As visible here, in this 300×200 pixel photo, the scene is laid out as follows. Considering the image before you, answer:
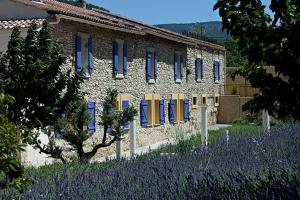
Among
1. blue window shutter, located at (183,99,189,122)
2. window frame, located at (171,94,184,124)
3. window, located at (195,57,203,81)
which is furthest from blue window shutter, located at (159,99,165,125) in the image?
window, located at (195,57,203,81)

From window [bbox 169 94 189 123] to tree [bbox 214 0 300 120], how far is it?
18526mm

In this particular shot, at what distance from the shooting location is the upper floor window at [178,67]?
23672mm

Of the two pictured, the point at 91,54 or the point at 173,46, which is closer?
the point at 91,54


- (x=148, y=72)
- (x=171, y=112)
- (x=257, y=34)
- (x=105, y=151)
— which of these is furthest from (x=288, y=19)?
(x=171, y=112)

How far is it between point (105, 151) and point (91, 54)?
3.15m

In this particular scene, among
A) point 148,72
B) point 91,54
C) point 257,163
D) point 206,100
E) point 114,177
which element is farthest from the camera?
point 206,100

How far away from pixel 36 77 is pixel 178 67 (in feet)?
55.1

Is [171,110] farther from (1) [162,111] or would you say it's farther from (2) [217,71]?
(2) [217,71]

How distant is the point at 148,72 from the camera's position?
20.6 metres

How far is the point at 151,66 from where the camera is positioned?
21.1 m

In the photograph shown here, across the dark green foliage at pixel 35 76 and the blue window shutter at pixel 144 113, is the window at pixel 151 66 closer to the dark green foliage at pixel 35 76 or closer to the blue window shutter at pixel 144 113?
the blue window shutter at pixel 144 113

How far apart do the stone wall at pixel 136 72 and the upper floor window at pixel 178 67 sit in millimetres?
286

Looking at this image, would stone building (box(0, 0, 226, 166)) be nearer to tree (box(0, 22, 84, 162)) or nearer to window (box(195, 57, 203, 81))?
window (box(195, 57, 203, 81))

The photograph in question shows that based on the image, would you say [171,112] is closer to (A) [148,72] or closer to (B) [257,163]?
(A) [148,72]
